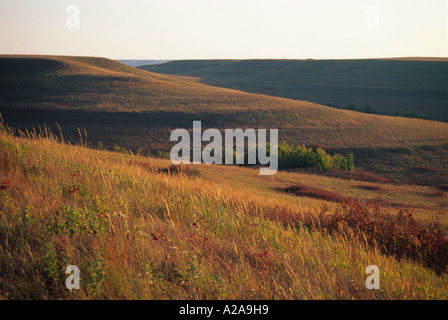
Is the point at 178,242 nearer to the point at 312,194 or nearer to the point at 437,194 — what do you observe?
the point at 312,194

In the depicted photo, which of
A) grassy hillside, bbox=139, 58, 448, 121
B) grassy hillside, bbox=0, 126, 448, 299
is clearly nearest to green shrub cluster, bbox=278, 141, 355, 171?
grassy hillside, bbox=0, 126, 448, 299

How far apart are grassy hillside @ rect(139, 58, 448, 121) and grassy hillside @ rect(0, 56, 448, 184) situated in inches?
1173

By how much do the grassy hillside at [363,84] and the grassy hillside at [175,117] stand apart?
2980 centimetres

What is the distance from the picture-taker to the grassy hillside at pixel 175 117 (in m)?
43.1

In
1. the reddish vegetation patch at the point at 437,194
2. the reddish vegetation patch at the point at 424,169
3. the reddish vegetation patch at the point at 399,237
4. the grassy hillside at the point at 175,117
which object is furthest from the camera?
the grassy hillside at the point at 175,117

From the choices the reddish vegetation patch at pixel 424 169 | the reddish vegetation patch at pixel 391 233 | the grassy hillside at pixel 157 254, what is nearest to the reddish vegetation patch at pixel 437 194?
the reddish vegetation patch at pixel 424 169

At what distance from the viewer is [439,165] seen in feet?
123

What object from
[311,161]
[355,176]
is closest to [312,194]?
[355,176]

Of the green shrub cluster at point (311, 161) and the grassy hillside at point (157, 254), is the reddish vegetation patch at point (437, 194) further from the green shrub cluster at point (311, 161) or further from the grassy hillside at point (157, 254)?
the grassy hillside at point (157, 254)

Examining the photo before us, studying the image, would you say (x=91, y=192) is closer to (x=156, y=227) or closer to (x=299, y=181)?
(x=156, y=227)

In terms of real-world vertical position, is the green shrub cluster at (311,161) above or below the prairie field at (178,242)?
below

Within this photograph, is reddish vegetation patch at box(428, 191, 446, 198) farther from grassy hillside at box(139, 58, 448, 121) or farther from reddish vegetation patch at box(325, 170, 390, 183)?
grassy hillside at box(139, 58, 448, 121)

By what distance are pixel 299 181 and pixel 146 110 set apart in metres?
40.5
